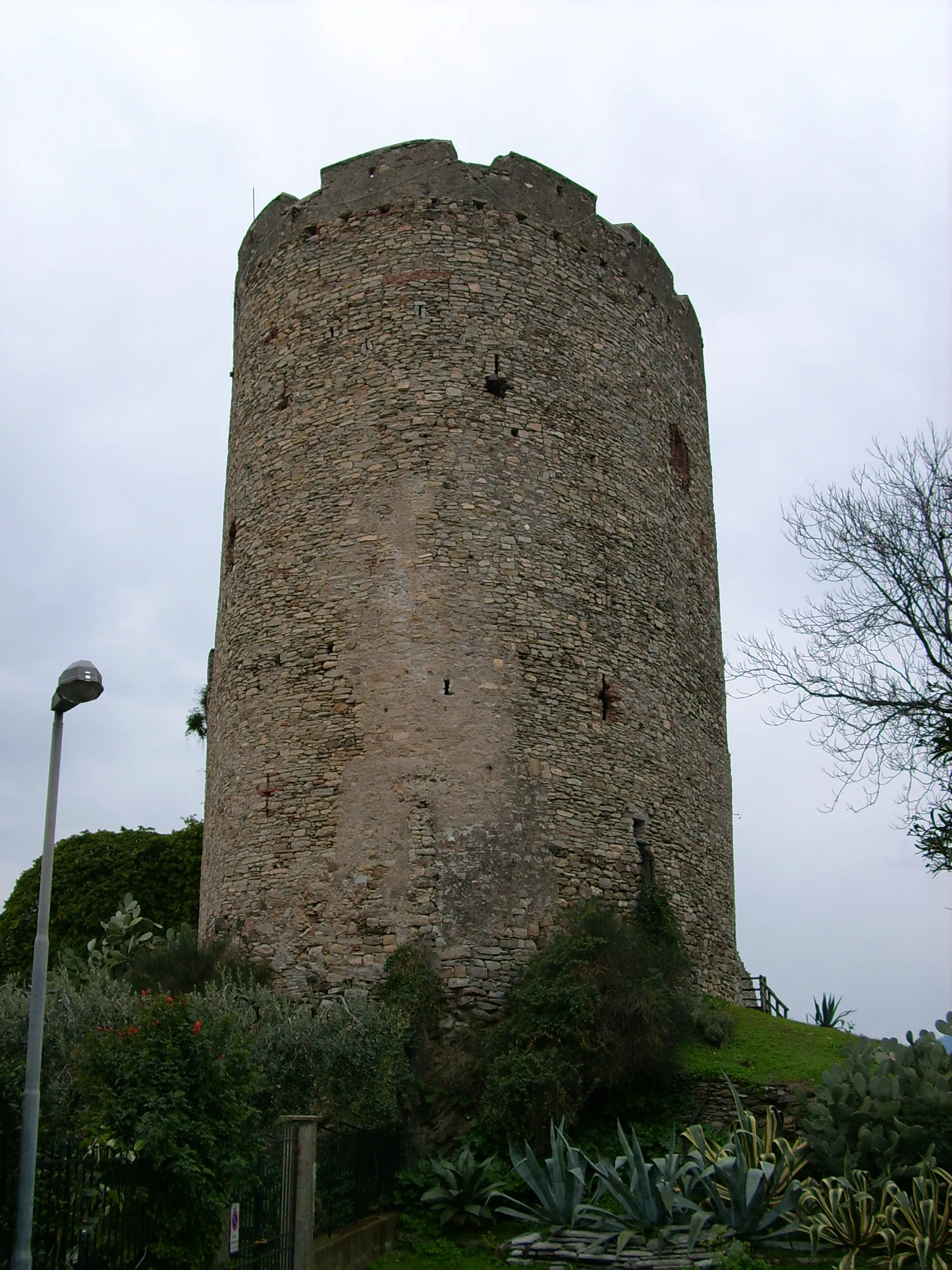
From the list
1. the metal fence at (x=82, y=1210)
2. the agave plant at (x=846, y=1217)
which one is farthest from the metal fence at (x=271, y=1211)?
the agave plant at (x=846, y=1217)

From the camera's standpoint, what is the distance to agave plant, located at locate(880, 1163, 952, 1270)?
27.6 feet

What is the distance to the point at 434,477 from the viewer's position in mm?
14211

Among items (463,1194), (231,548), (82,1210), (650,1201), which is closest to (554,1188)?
(650,1201)

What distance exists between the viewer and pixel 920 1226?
8609mm

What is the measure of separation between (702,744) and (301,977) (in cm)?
622

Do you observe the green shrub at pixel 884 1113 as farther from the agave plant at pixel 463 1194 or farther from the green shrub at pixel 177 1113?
the green shrub at pixel 177 1113

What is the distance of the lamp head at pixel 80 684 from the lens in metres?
7.40

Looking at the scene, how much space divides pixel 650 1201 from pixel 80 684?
223 inches

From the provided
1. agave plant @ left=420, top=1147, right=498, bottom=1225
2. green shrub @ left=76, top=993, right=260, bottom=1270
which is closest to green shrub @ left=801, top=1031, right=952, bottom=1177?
agave plant @ left=420, top=1147, right=498, bottom=1225

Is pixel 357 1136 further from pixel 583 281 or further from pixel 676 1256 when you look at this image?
pixel 583 281

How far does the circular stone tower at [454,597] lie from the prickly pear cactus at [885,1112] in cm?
354

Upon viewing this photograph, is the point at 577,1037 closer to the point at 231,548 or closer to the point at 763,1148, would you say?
the point at 763,1148

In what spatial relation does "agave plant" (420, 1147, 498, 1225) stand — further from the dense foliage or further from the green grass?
the dense foliage

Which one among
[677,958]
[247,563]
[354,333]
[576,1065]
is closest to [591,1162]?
[576,1065]
